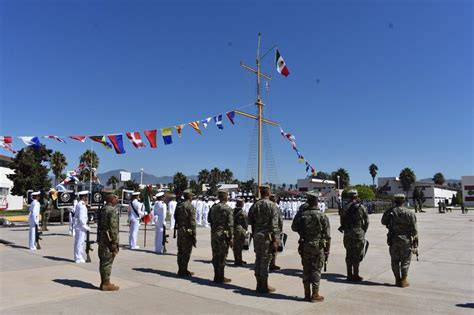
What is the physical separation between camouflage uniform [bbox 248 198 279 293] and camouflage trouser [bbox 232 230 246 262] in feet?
9.24

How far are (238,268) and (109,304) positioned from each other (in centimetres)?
403

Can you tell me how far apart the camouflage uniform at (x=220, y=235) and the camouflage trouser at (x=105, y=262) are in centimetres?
210

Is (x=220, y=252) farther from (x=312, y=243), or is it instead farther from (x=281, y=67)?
(x=281, y=67)

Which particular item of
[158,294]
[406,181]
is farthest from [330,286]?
[406,181]

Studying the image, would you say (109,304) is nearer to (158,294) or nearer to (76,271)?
(158,294)

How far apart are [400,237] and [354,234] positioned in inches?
36.5

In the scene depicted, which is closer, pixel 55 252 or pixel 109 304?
pixel 109 304

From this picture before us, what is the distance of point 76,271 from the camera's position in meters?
9.22

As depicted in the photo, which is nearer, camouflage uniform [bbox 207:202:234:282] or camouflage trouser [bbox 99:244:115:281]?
camouflage trouser [bbox 99:244:115:281]

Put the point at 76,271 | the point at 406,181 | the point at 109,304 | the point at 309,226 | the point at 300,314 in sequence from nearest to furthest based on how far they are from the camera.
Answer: the point at 300,314 < the point at 109,304 < the point at 309,226 < the point at 76,271 < the point at 406,181

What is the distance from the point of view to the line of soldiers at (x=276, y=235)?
22.1 feet

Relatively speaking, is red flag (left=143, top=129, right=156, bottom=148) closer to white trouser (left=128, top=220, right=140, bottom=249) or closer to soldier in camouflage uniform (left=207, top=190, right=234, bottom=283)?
white trouser (left=128, top=220, right=140, bottom=249)

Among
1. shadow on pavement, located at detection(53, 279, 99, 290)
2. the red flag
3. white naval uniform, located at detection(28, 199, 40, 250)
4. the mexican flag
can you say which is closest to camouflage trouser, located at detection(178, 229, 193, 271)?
shadow on pavement, located at detection(53, 279, 99, 290)

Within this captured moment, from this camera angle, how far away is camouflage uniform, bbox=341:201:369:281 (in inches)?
324
